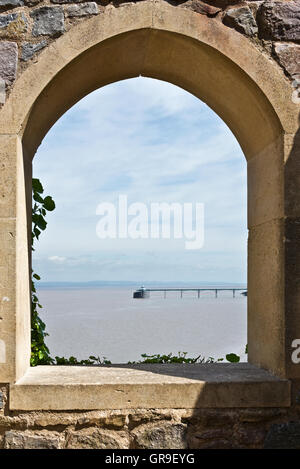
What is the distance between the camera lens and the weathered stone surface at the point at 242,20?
2594mm

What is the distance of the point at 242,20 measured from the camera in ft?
8.51

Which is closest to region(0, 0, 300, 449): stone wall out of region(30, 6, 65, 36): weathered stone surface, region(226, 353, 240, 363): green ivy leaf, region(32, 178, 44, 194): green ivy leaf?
region(30, 6, 65, 36): weathered stone surface

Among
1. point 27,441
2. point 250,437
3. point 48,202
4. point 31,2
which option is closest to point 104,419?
→ point 27,441

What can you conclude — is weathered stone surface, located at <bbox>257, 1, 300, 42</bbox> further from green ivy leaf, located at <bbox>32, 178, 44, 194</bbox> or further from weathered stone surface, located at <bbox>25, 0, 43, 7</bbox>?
green ivy leaf, located at <bbox>32, 178, 44, 194</bbox>

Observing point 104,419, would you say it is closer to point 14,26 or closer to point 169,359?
point 169,359

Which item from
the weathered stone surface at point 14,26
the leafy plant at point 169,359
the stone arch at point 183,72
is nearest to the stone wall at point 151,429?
the stone arch at point 183,72

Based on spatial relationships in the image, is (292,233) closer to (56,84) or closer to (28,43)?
(56,84)

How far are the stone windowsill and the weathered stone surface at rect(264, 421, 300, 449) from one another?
0.11 m

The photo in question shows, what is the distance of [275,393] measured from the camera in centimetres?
254

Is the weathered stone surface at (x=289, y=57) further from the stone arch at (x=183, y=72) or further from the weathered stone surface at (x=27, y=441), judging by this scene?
the weathered stone surface at (x=27, y=441)

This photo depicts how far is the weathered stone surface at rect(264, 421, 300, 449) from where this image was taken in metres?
2.51

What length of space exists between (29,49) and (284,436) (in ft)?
7.56
